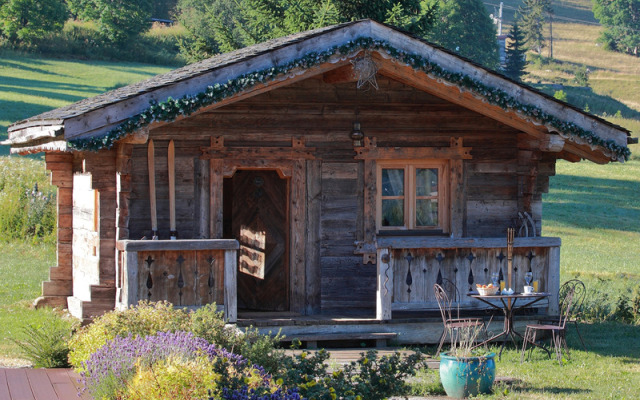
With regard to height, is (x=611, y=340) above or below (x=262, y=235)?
below

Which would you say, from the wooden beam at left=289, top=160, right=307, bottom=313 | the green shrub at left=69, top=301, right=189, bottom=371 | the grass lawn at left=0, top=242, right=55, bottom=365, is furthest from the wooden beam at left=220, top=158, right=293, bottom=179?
the green shrub at left=69, top=301, right=189, bottom=371

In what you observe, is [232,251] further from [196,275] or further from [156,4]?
[156,4]

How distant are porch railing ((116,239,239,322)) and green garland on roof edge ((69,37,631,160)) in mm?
1443

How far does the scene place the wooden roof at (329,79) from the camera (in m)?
11.1

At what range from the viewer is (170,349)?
793 centimetres

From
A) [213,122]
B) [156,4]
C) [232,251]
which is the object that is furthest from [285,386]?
[156,4]

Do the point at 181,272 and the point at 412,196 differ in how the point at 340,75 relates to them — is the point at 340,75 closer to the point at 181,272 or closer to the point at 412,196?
the point at 412,196

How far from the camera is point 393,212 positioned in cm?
1386

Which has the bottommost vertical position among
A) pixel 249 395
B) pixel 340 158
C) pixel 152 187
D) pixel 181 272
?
pixel 249 395

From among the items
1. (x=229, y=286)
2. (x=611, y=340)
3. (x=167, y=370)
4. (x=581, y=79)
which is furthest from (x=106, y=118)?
(x=581, y=79)

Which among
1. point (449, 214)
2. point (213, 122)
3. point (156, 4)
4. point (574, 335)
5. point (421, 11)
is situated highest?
point (156, 4)

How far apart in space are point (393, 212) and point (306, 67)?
3002 millimetres

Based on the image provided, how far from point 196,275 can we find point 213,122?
2408 millimetres

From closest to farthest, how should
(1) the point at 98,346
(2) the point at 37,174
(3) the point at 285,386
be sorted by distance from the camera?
(3) the point at 285,386, (1) the point at 98,346, (2) the point at 37,174
